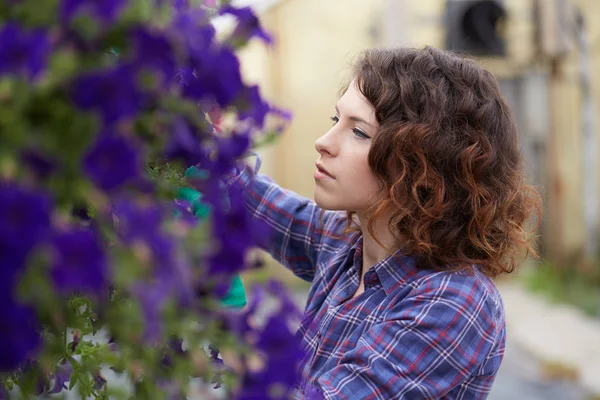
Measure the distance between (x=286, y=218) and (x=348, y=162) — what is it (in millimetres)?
251

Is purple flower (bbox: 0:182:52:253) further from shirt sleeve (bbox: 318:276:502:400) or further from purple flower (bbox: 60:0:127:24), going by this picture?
shirt sleeve (bbox: 318:276:502:400)

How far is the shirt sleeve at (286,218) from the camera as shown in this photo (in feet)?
4.73

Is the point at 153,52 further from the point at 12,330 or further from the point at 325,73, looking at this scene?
the point at 325,73

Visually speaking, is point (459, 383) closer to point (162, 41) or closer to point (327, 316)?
point (327, 316)

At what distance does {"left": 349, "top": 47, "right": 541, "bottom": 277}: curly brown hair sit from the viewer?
4.02 feet

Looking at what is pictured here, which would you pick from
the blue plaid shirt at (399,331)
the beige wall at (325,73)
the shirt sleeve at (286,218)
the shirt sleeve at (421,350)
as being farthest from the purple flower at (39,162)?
the beige wall at (325,73)

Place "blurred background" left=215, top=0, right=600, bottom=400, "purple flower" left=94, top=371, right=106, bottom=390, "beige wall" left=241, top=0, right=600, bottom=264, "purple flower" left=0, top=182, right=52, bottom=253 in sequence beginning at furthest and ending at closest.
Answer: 1. "beige wall" left=241, top=0, right=600, bottom=264
2. "blurred background" left=215, top=0, right=600, bottom=400
3. "purple flower" left=94, top=371, right=106, bottom=390
4. "purple flower" left=0, top=182, right=52, bottom=253

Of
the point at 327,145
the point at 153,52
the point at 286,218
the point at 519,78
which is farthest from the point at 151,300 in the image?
the point at 519,78

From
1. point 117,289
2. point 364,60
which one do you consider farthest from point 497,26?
point 117,289

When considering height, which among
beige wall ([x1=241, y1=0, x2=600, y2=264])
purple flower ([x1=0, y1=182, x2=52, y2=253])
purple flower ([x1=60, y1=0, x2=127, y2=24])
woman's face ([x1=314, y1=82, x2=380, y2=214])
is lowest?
beige wall ([x1=241, y1=0, x2=600, y2=264])

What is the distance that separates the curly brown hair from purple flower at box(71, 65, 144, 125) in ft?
2.58

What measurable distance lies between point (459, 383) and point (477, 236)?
250mm

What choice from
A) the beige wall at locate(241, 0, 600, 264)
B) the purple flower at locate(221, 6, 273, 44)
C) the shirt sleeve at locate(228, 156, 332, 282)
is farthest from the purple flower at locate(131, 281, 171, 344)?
the beige wall at locate(241, 0, 600, 264)

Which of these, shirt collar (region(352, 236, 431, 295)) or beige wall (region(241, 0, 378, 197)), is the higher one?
shirt collar (region(352, 236, 431, 295))
